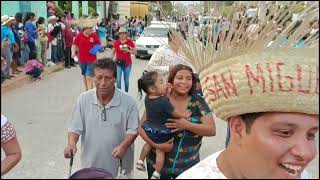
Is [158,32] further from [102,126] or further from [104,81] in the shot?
[102,126]

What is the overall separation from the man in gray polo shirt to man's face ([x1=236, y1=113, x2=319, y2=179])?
1906mm

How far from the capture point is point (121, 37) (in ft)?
31.7

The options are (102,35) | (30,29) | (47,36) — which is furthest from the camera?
(102,35)

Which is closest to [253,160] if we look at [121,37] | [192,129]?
[192,129]

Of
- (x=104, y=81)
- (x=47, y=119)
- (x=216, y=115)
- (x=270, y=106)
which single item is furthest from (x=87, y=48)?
(x=270, y=106)

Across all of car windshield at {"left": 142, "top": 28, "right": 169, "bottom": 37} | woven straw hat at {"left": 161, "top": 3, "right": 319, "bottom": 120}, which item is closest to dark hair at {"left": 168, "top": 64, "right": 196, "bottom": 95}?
car windshield at {"left": 142, "top": 28, "right": 169, "bottom": 37}

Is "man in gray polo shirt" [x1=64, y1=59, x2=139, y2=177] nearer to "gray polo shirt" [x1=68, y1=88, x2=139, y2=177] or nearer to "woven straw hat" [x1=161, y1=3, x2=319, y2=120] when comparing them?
"gray polo shirt" [x1=68, y1=88, x2=139, y2=177]

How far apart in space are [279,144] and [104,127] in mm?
2101

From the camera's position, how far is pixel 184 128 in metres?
3.38

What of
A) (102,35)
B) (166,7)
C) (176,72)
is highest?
(166,7)

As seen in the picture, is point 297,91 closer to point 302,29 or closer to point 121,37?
point 302,29

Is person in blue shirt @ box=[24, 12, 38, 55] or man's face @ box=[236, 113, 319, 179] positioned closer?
man's face @ box=[236, 113, 319, 179]

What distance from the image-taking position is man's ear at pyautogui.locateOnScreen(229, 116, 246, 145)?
5.25 feet

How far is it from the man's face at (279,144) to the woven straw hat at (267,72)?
0.11 feet
